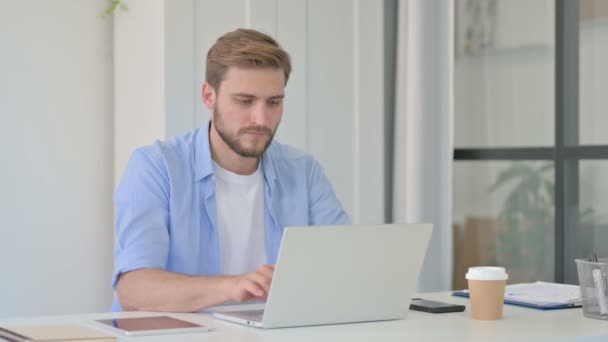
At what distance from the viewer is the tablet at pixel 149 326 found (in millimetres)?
1701

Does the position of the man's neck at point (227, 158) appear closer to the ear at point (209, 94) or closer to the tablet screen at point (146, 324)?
the ear at point (209, 94)

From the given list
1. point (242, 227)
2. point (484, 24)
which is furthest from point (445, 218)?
point (242, 227)

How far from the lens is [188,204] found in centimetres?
241

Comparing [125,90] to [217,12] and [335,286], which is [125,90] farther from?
[335,286]

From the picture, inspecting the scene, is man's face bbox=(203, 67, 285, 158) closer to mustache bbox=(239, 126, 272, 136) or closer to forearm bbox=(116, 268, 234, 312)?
mustache bbox=(239, 126, 272, 136)

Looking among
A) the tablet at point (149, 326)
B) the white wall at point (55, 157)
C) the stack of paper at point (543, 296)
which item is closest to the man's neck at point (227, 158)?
the stack of paper at point (543, 296)

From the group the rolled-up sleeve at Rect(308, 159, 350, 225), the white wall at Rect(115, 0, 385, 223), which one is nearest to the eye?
the rolled-up sleeve at Rect(308, 159, 350, 225)

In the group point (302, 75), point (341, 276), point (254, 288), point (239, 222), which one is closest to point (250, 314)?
point (254, 288)

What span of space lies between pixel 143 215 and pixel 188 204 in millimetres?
149

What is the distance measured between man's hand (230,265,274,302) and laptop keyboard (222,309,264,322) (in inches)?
1.2

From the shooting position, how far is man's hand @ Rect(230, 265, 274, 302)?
1920mm

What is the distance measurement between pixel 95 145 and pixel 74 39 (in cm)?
39

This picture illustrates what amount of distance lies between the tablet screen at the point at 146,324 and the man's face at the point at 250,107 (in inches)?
26.6

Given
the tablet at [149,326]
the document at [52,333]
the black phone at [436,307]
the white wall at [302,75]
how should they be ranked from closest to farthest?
the document at [52,333] < the tablet at [149,326] < the black phone at [436,307] < the white wall at [302,75]
